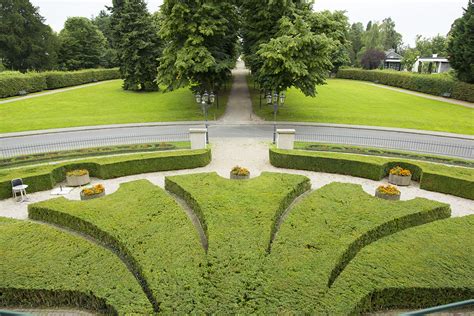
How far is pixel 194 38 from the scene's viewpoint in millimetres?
27875

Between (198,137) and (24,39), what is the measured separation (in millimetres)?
50957

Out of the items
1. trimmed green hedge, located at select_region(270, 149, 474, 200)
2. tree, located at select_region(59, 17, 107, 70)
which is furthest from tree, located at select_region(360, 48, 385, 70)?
trimmed green hedge, located at select_region(270, 149, 474, 200)

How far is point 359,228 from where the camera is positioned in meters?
11.0

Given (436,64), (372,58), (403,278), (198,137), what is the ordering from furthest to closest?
1. (372,58)
2. (436,64)
3. (198,137)
4. (403,278)

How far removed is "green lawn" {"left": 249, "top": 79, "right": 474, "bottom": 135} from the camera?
101 feet

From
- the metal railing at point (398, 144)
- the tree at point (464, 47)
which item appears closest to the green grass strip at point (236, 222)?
the metal railing at point (398, 144)

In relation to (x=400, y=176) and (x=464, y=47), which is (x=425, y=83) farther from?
(x=400, y=176)

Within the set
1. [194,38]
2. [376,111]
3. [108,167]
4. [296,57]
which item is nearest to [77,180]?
[108,167]

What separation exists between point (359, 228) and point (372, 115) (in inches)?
1042

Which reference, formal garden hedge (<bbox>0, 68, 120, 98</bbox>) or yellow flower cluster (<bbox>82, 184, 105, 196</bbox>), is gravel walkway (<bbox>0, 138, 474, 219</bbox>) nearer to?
yellow flower cluster (<bbox>82, 184, 105, 196</bbox>)

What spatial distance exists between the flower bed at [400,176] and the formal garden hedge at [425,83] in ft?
115

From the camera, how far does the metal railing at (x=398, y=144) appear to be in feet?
71.7

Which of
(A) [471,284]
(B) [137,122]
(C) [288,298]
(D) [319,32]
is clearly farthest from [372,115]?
(C) [288,298]

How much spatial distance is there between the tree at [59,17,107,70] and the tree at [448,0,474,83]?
65661 mm
